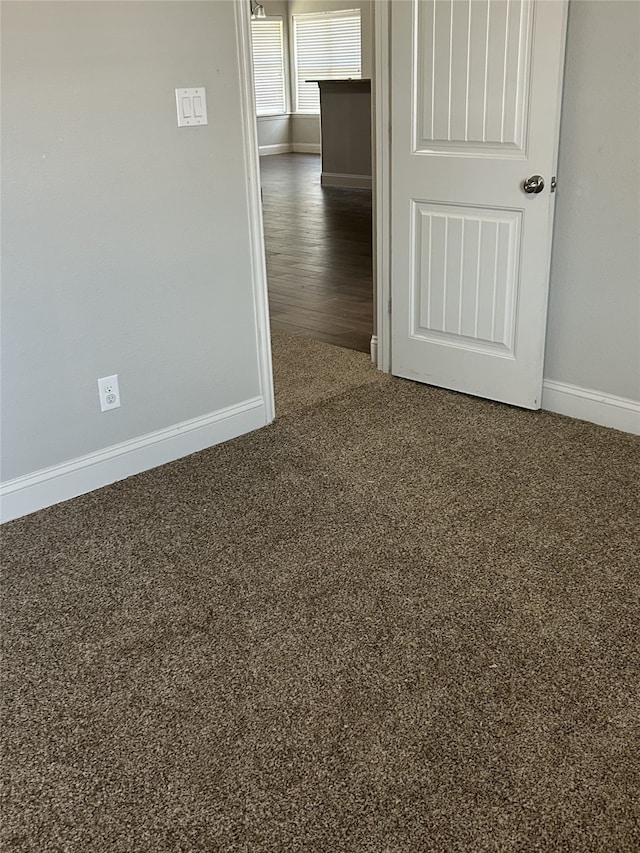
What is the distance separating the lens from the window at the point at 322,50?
1218 centimetres

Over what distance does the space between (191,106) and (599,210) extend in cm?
152

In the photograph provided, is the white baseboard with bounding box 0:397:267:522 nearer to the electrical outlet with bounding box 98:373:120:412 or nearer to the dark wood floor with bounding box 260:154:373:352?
the electrical outlet with bounding box 98:373:120:412

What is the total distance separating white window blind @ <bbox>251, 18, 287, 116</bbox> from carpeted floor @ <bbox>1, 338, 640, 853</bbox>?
441 inches

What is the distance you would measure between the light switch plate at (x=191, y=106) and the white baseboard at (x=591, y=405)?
5.63 feet

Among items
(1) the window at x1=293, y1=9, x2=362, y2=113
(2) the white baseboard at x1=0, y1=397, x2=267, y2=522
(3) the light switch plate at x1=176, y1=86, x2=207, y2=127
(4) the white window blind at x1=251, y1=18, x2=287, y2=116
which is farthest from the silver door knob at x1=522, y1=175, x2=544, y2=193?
(4) the white window blind at x1=251, y1=18, x2=287, y2=116

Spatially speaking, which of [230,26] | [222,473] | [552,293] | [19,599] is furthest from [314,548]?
[230,26]

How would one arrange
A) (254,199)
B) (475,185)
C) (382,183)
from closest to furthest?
(254,199)
(475,185)
(382,183)

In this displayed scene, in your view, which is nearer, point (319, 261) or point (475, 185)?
point (475, 185)

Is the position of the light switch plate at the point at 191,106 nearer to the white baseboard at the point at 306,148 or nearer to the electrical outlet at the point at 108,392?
the electrical outlet at the point at 108,392

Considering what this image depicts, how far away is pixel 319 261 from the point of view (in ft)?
20.4

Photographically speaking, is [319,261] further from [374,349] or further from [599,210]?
[599,210]

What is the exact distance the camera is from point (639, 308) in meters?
2.98

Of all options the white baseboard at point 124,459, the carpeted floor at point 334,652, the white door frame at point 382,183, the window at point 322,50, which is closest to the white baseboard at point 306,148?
the window at point 322,50

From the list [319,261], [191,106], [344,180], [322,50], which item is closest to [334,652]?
[191,106]
